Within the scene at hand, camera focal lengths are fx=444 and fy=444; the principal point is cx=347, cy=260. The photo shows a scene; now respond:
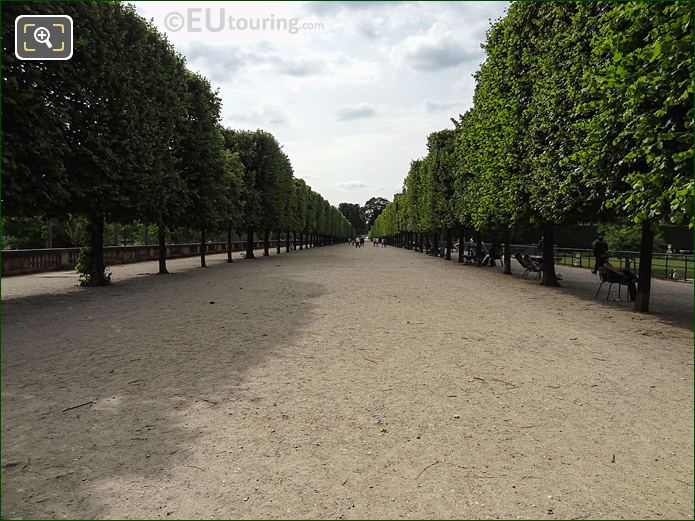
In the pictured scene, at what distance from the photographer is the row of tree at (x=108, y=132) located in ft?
35.0

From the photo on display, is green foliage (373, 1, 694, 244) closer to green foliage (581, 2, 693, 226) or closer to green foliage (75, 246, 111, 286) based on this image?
green foliage (581, 2, 693, 226)

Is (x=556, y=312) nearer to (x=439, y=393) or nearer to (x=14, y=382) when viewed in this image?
(x=439, y=393)

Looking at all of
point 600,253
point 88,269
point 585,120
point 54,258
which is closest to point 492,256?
point 600,253

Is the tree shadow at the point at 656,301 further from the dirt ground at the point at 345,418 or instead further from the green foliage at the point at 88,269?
the green foliage at the point at 88,269

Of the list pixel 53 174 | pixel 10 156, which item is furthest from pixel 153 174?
pixel 10 156

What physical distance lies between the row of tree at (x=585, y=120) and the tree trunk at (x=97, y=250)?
1498cm

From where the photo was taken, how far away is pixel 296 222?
51.8m

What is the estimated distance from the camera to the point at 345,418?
464 cm

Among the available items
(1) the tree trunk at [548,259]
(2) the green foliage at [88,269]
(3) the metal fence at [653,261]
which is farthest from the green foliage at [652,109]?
(2) the green foliage at [88,269]

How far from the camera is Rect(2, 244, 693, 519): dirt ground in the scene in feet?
10.6

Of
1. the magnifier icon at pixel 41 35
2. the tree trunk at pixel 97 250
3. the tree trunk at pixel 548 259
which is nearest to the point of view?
the magnifier icon at pixel 41 35

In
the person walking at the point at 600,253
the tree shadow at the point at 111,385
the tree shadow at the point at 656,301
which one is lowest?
the tree shadow at the point at 111,385

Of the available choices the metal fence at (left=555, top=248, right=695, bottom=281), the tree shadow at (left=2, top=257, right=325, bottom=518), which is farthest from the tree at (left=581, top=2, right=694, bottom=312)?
the metal fence at (left=555, top=248, right=695, bottom=281)

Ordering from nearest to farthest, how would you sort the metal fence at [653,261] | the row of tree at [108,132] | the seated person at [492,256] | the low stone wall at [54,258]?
the row of tree at [108,132] → the low stone wall at [54,258] → the metal fence at [653,261] → the seated person at [492,256]
